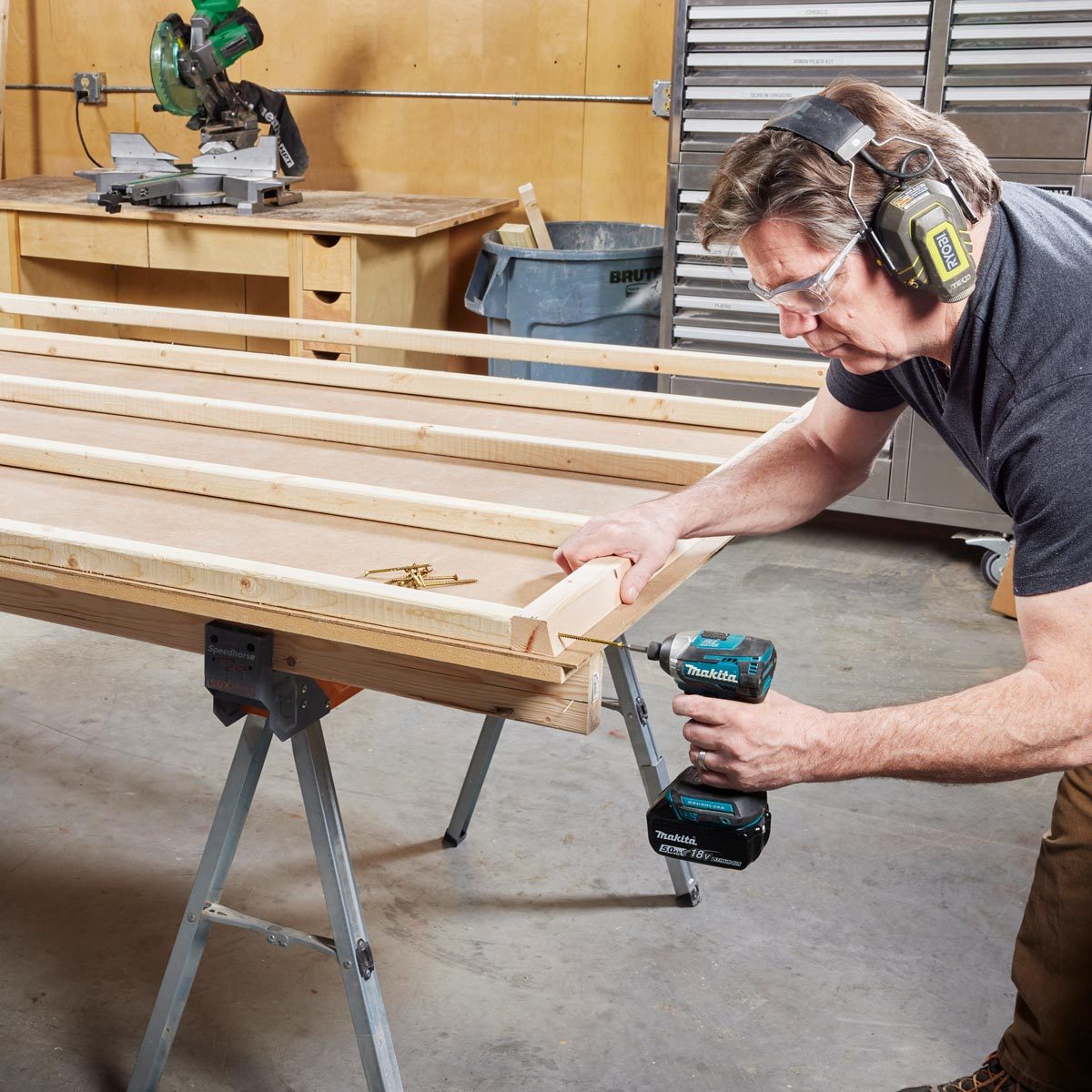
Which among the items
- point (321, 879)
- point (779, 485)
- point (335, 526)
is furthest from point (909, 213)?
point (321, 879)

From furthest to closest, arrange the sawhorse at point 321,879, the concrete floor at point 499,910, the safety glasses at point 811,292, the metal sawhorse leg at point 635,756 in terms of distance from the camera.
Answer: the metal sawhorse leg at point 635,756, the concrete floor at point 499,910, the sawhorse at point 321,879, the safety glasses at point 811,292

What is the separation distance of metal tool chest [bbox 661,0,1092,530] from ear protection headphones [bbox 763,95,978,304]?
197 centimetres

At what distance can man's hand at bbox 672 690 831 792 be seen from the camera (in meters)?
1.36

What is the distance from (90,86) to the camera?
17.6 ft

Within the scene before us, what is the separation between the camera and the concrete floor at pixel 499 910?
207 centimetres

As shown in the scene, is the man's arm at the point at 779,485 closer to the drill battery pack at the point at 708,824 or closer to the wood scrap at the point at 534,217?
the drill battery pack at the point at 708,824

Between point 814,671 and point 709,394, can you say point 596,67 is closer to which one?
point 709,394

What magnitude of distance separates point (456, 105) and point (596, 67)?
1.95 ft

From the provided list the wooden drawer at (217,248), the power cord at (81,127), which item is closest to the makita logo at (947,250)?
the wooden drawer at (217,248)

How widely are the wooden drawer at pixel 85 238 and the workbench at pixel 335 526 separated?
70.3 inches

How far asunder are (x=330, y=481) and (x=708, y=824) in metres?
0.73

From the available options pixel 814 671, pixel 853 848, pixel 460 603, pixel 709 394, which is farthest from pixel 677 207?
pixel 460 603

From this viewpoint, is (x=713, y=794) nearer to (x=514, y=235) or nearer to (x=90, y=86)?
(x=514, y=235)

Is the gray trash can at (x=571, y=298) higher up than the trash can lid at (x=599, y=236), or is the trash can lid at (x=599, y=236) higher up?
the trash can lid at (x=599, y=236)
